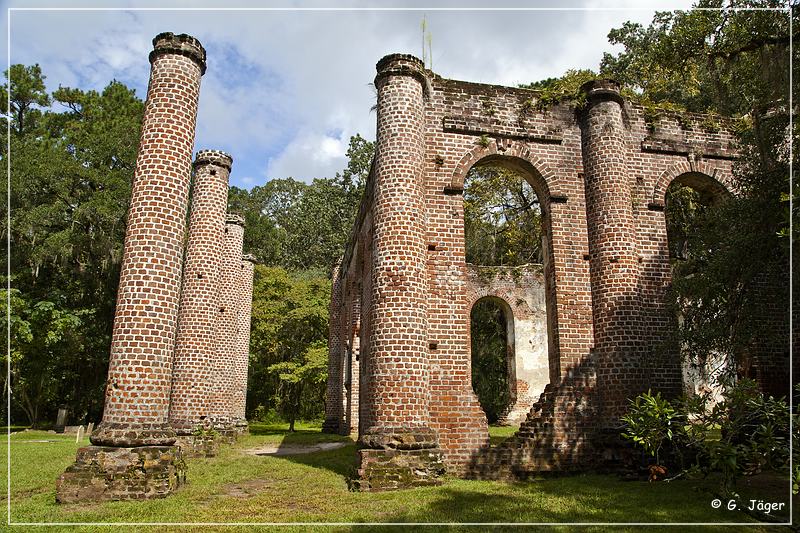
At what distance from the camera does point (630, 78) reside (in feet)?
79.0

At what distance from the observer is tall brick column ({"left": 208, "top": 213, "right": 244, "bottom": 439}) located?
1741cm

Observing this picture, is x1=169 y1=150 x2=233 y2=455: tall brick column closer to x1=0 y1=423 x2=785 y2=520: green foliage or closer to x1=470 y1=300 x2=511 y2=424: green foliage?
x1=0 y1=423 x2=785 y2=520: green foliage

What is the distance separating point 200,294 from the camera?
16219mm

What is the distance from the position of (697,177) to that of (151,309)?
39.7ft

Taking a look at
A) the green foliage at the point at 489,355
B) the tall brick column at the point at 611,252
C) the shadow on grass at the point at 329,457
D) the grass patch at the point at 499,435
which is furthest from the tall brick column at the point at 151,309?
the green foliage at the point at 489,355

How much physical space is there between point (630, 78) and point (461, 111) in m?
15.2

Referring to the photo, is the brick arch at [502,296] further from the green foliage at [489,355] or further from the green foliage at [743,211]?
the green foliage at [743,211]

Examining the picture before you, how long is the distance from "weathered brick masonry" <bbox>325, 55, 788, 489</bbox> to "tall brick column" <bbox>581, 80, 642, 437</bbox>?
0.03 metres

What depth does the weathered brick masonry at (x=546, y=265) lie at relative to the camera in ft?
33.5

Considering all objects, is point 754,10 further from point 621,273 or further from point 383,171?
point 383,171

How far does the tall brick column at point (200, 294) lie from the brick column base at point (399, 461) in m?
7.59

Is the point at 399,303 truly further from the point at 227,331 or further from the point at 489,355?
the point at 489,355

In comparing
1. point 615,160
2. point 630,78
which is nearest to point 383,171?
point 615,160

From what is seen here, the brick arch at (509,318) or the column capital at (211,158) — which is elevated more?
the column capital at (211,158)
